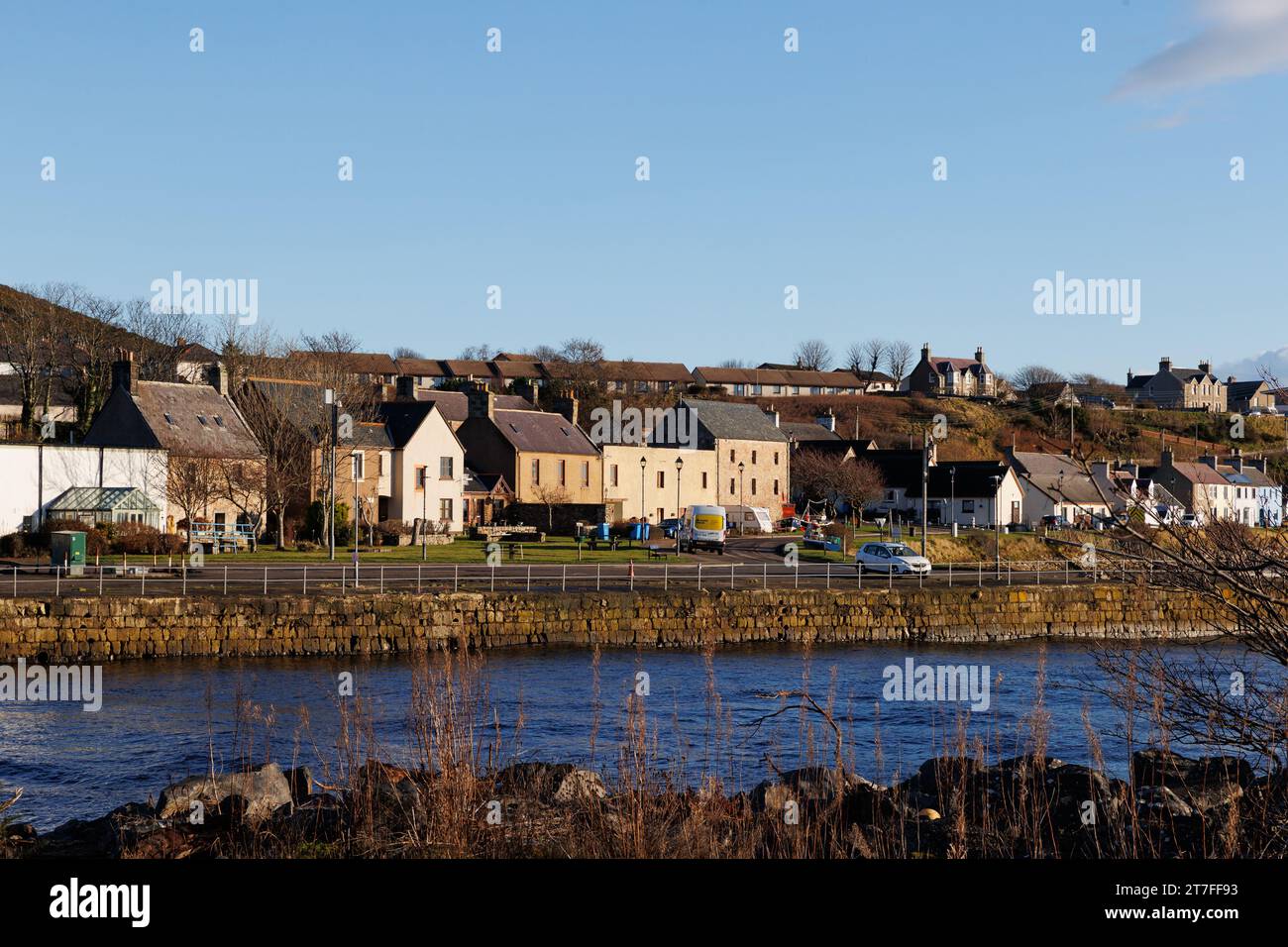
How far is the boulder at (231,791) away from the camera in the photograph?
13.6 metres

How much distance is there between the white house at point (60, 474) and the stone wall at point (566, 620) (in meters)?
16.0


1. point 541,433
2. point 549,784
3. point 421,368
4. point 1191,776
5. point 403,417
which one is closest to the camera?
point 549,784

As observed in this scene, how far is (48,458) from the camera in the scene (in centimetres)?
4503

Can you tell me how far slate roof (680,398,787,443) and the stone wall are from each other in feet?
116

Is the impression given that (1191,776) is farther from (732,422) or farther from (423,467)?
(732,422)

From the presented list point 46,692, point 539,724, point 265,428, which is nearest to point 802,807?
point 539,724

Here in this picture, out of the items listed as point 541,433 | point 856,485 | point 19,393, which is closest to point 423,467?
point 541,433

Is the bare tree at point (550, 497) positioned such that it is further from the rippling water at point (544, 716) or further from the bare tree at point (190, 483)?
the rippling water at point (544, 716)

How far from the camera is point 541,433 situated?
67.9 meters

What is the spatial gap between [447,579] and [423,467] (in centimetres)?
2090
